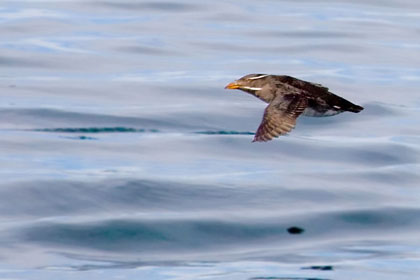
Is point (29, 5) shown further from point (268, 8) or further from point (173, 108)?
point (173, 108)

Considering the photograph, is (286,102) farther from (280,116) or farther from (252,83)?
(252,83)

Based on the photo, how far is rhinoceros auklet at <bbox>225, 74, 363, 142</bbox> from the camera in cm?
1327

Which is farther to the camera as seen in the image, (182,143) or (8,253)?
(182,143)

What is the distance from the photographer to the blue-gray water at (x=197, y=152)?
564 inches

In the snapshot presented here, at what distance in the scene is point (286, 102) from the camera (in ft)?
45.5

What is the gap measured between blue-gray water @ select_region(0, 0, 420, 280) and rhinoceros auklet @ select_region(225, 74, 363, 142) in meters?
1.41

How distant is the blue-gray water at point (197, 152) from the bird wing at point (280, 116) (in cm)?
136

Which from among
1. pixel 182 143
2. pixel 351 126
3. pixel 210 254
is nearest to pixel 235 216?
pixel 210 254

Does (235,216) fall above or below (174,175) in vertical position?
below

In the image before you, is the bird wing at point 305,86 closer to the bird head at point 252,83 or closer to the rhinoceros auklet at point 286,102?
the rhinoceros auklet at point 286,102

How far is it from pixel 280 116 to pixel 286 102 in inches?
16.9

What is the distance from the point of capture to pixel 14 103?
21047 mm

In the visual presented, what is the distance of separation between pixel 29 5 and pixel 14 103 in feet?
Answer: 35.1

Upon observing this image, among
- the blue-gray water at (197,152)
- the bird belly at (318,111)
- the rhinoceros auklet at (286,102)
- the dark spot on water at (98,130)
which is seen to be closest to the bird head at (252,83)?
the rhinoceros auklet at (286,102)
